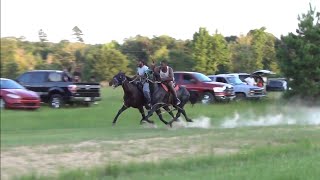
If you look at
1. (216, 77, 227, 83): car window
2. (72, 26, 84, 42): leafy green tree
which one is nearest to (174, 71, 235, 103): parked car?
(216, 77, 227, 83): car window

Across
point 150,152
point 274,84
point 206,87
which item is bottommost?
point 150,152

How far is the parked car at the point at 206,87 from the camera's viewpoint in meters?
34.3

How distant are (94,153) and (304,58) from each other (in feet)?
82.0

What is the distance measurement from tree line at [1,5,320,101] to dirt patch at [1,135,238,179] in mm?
5350

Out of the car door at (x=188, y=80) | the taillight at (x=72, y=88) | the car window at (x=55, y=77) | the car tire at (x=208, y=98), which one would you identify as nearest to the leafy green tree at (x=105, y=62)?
the car door at (x=188, y=80)

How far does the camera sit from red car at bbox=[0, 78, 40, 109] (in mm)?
19763

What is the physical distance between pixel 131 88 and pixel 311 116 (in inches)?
392

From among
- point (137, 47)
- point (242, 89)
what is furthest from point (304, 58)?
point (137, 47)

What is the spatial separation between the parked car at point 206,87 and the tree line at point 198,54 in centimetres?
344

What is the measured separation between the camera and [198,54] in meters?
55.3

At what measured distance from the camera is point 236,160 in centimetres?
1305

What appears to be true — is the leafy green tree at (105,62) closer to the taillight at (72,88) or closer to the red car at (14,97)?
the taillight at (72,88)

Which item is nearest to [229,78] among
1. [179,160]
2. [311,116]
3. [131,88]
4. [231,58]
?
[311,116]

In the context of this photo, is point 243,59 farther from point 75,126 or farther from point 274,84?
point 75,126
